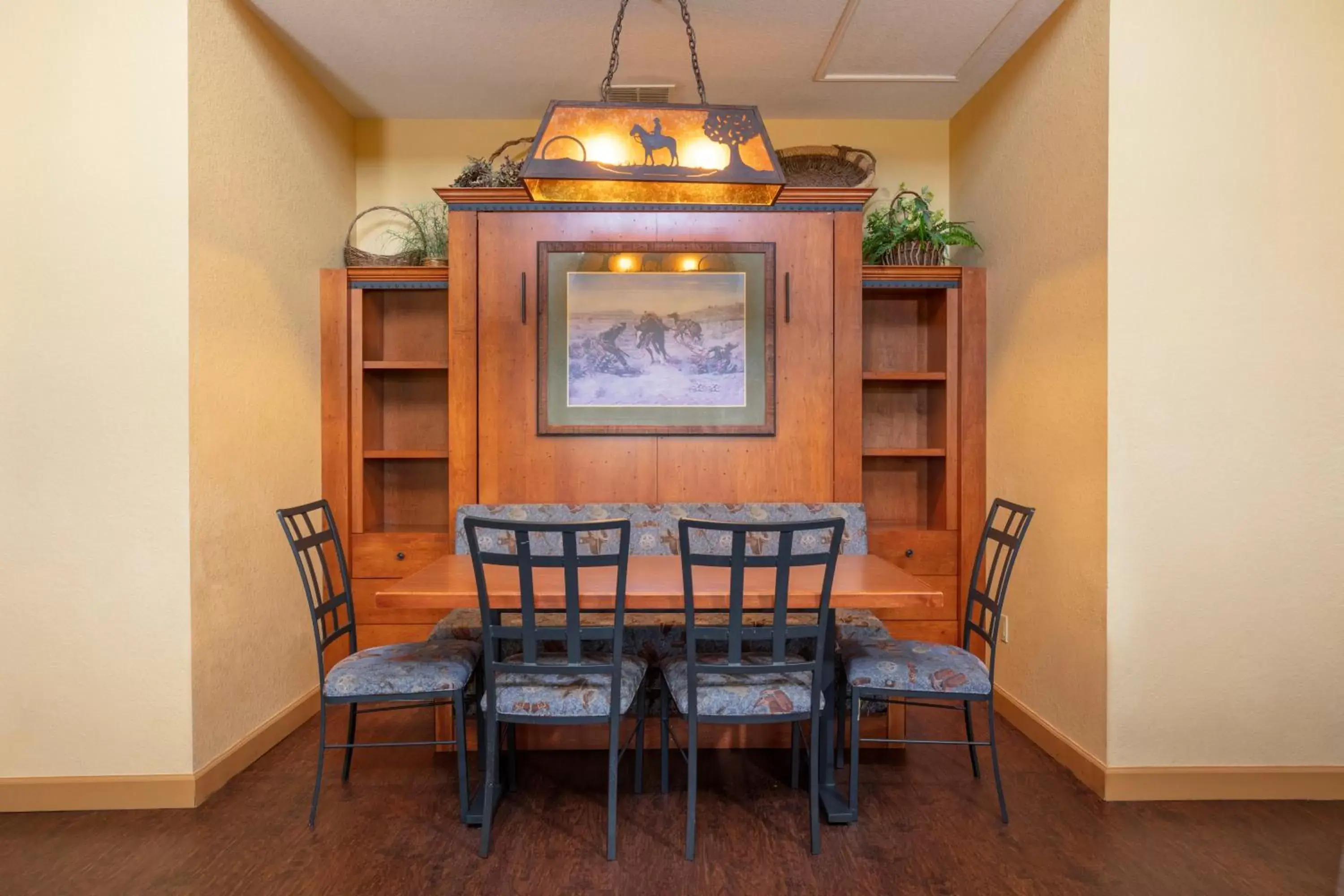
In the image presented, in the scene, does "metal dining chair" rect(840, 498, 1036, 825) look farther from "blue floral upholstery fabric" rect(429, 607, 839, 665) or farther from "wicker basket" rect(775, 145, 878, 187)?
"wicker basket" rect(775, 145, 878, 187)

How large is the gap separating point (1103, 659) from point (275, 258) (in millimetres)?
3402

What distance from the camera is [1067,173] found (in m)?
2.92

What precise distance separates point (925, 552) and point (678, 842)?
6.38 ft

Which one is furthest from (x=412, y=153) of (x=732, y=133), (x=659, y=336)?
(x=732, y=133)

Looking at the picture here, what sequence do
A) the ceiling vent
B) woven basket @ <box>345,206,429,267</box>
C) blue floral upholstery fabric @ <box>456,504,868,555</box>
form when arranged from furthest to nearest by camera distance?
woven basket @ <box>345,206,429,267</box> < the ceiling vent < blue floral upholstery fabric @ <box>456,504,868,555</box>

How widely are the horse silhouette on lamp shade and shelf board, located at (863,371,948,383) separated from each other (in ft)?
5.73

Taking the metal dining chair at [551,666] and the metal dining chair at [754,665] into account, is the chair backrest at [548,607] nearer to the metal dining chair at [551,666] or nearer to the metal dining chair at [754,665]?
the metal dining chair at [551,666]

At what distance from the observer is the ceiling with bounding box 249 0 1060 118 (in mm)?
3010

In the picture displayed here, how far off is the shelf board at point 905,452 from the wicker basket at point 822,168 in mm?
1226

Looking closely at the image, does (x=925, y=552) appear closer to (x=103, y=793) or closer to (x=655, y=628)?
(x=655, y=628)

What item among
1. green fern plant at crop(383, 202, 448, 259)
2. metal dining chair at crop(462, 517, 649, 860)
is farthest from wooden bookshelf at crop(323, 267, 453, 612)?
metal dining chair at crop(462, 517, 649, 860)

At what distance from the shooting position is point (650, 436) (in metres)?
3.58

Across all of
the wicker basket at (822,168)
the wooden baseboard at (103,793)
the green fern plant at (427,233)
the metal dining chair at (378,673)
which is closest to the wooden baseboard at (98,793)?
the wooden baseboard at (103,793)

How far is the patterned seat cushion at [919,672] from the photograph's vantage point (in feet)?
8.07
